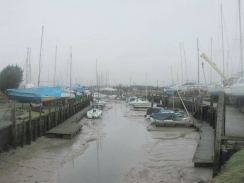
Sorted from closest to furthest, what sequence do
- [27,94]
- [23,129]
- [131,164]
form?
[131,164], [23,129], [27,94]

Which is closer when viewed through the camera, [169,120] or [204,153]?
[204,153]

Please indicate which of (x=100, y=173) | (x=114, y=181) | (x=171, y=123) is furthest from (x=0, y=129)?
(x=171, y=123)

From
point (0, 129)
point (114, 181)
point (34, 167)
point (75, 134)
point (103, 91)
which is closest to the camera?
point (114, 181)

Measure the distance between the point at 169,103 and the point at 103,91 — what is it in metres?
54.7

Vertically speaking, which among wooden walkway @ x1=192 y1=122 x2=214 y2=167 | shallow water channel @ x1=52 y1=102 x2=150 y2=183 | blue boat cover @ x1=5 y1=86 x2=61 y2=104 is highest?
blue boat cover @ x1=5 y1=86 x2=61 y2=104

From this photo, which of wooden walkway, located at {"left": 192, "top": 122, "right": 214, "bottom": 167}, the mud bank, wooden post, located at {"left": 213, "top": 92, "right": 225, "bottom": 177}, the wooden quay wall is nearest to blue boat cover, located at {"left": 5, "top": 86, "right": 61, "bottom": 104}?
the wooden quay wall

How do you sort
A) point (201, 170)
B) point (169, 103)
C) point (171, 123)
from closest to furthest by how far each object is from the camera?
point (201, 170) < point (171, 123) < point (169, 103)

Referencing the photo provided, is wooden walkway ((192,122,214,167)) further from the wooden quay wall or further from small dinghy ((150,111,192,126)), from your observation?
the wooden quay wall

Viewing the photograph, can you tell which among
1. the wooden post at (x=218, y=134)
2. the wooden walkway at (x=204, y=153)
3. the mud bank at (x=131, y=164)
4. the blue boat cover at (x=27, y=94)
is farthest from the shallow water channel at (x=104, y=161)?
the blue boat cover at (x=27, y=94)

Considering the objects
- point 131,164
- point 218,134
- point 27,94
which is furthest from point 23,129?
point 27,94

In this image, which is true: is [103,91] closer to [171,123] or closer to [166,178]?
[171,123]

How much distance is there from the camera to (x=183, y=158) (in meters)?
15.6

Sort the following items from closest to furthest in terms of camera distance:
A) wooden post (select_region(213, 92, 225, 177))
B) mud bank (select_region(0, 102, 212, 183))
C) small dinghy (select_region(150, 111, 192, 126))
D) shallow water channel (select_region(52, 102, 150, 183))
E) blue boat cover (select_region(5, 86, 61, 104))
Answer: wooden post (select_region(213, 92, 225, 177)) < mud bank (select_region(0, 102, 212, 183)) < shallow water channel (select_region(52, 102, 150, 183)) < small dinghy (select_region(150, 111, 192, 126)) < blue boat cover (select_region(5, 86, 61, 104))

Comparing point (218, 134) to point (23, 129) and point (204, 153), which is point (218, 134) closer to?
point (204, 153)
